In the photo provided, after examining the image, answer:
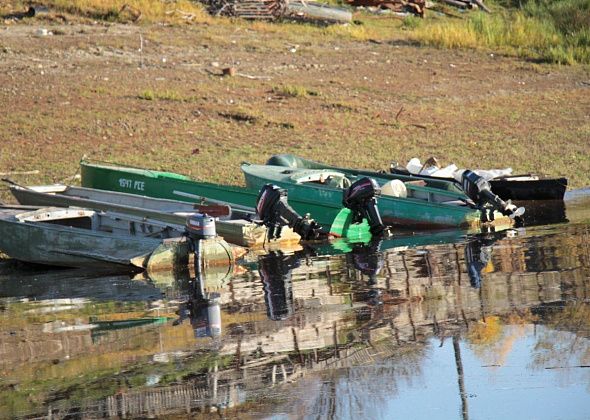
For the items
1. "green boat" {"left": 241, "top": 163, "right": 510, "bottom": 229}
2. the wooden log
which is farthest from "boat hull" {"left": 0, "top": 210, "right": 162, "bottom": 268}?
the wooden log

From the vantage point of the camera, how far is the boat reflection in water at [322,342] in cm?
872

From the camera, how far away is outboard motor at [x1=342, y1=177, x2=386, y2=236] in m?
16.3

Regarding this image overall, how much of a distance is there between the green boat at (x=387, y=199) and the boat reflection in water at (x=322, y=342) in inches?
96.6


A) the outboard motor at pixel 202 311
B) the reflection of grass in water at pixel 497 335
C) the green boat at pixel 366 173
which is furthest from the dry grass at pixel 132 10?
the reflection of grass in water at pixel 497 335

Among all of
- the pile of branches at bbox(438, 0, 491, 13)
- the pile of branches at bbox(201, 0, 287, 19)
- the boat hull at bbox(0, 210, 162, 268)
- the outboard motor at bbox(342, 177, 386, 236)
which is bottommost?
the boat hull at bbox(0, 210, 162, 268)

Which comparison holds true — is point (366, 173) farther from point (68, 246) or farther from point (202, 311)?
point (202, 311)

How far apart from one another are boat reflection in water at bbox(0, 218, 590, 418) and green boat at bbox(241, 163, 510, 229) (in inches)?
96.6

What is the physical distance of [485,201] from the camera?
55.5 ft

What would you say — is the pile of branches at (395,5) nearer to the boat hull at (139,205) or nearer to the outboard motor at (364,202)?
the boat hull at (139,205)

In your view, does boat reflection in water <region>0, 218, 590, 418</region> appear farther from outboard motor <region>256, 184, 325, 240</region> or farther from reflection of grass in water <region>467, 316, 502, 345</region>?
outboard motor <region>256, 184, 325, 240</region>

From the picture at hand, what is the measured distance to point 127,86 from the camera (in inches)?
969

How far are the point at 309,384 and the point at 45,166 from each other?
38.7 feet

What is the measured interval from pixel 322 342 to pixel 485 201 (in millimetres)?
7193

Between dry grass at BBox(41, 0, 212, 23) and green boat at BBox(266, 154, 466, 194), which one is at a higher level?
dry grass at BBox(41, 0, 212, 23)
